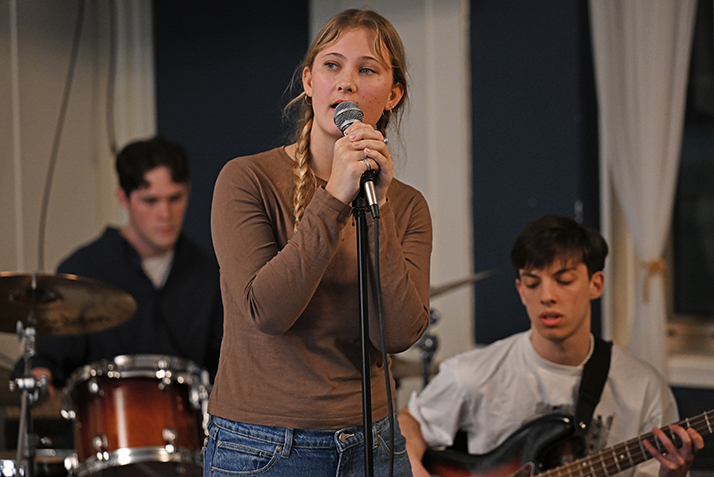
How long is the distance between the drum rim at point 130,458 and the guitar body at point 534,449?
0.99 m

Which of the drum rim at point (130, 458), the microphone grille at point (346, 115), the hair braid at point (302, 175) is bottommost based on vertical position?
the drum rim at point (130, 458)

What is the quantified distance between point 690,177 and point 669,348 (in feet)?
2.38

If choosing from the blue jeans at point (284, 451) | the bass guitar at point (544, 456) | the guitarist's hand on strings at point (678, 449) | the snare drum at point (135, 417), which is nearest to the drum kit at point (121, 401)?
the snare drum at point (135, 417)

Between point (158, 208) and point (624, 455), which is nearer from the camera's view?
point (624, 455)

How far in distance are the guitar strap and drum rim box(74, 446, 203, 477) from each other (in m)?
1.24

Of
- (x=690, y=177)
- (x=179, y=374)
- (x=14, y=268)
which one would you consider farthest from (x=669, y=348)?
(x=14, y=268)

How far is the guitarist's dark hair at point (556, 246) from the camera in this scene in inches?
88.9

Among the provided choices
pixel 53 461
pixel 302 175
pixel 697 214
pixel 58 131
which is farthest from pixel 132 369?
pixel 697 214

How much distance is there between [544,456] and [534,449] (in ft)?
0.13

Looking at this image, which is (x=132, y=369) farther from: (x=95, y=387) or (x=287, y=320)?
(x=287, y=320)

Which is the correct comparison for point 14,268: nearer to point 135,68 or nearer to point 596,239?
point 135,68

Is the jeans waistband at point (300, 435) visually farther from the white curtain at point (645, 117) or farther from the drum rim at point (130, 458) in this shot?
the white curtain at point (645, 117)

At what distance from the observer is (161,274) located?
10.7 ft

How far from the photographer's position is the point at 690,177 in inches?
130
